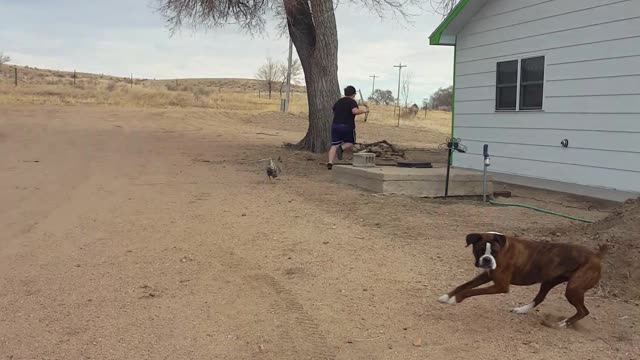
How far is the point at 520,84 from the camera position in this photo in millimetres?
11141

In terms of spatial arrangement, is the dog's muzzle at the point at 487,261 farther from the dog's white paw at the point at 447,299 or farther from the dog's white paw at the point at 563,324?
the dog's white paw at the point at 563,324

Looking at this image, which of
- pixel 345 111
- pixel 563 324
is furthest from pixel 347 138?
pixel 563 324

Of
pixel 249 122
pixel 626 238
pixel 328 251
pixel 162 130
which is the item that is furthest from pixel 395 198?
pixel 249 122

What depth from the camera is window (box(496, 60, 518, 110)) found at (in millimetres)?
11281

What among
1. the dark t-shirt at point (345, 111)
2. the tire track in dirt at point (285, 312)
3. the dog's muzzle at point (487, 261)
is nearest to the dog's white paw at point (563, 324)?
the dog's muzzle at point (487, 261)

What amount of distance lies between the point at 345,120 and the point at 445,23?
9.38 ft

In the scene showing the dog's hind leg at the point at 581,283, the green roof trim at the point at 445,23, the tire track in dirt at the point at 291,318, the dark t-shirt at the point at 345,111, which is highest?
the green roof trim at the point at 445,23

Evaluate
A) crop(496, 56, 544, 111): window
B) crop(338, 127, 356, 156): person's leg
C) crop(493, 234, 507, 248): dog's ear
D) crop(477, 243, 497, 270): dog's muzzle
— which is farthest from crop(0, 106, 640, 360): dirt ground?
crop(496, 56, 544, 111): window

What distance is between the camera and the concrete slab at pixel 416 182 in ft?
30.3

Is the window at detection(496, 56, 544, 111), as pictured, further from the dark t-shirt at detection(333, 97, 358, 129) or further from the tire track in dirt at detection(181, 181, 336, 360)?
the tire track in dirt at detection(181, 181, 336, 360)

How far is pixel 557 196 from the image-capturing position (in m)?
9.90

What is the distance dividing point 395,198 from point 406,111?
41.9m

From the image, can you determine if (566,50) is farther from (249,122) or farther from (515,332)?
(249,122)

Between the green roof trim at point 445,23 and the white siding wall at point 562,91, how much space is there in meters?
0.44
